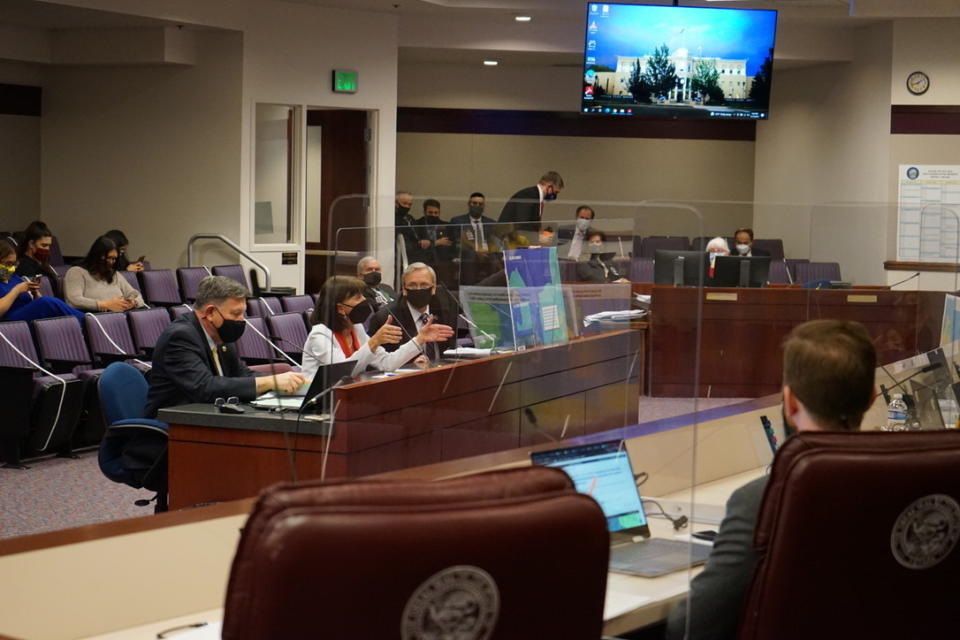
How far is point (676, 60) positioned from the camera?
443 inches

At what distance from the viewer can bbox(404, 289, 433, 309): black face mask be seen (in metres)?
4.28

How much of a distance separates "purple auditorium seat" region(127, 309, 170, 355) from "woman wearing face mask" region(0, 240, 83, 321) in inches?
13.0

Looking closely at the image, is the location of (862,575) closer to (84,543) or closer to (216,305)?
(84,543)

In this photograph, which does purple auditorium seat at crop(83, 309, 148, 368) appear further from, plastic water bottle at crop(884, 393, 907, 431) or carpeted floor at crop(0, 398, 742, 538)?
plastic water bottle at crop(884, 393, 907, 431)

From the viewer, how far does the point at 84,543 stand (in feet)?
7.54

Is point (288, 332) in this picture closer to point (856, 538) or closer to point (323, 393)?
point (323, 393)

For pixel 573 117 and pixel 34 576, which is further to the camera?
pixel 573 117

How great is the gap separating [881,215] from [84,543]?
634cm

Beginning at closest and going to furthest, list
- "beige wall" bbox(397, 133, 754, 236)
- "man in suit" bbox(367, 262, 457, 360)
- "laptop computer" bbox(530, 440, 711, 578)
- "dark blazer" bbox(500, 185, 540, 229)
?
1. "laptop computer" bbox(530, 440, 711, 578)
2. "man in suit" bbox(367, 262, 457, 360)
3. "dark blazer" bbox(500, 185, 540, 229)
4. "beige wall" bbox(397, 133, 754, 236)

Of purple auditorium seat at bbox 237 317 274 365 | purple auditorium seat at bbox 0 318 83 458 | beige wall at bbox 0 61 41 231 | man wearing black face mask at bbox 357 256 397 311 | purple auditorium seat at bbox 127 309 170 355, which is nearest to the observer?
man wearing black face mask at bbox 357 256 397 311

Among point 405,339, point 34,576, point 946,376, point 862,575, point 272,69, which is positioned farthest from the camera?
point 272,69

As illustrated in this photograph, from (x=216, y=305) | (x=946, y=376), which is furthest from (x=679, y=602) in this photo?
(x=216, y=305)

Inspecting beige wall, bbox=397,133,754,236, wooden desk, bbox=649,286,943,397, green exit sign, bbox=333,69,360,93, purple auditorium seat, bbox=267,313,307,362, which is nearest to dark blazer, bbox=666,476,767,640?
wooden desk, bbox=649,286,943,397

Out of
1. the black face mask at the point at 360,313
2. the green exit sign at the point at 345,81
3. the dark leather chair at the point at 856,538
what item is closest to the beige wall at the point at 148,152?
the green exit sign at the point at 345,81
